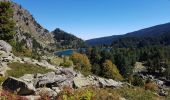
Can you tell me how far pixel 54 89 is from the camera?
22688mm

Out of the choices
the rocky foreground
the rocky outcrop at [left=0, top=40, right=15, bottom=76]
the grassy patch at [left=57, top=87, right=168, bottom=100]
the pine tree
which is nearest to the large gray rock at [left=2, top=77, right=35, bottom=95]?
the rocky foreground

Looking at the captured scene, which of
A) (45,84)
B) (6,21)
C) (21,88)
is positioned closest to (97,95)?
(21,88)

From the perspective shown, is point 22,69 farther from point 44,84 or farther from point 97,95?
point 97,95

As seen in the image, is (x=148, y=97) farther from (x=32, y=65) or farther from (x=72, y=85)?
(x=32, y=65)

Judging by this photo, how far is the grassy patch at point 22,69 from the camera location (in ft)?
108

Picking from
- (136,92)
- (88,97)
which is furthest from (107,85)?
(88,97)

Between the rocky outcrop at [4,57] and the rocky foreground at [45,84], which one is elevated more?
the rocky outcrop at [4,57]

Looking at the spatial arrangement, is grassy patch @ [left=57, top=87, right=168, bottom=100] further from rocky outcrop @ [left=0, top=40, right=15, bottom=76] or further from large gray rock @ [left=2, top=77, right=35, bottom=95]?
rocky outcrop @ [left=0, top=40, right=15, bottom=76]

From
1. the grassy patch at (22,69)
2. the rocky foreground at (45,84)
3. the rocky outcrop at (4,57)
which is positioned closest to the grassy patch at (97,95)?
the rocky foreground at (45,84)

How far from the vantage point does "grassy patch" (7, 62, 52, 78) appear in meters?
32.8

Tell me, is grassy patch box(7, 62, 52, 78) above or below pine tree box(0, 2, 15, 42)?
below

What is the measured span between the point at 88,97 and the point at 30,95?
17.1 feet

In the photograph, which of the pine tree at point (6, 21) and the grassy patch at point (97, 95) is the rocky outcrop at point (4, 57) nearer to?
the grassy patch at point (97, 95)

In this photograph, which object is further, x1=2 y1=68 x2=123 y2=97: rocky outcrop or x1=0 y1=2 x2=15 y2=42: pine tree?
x1=0 y1=2 x2=15 y2=42: pine tree
